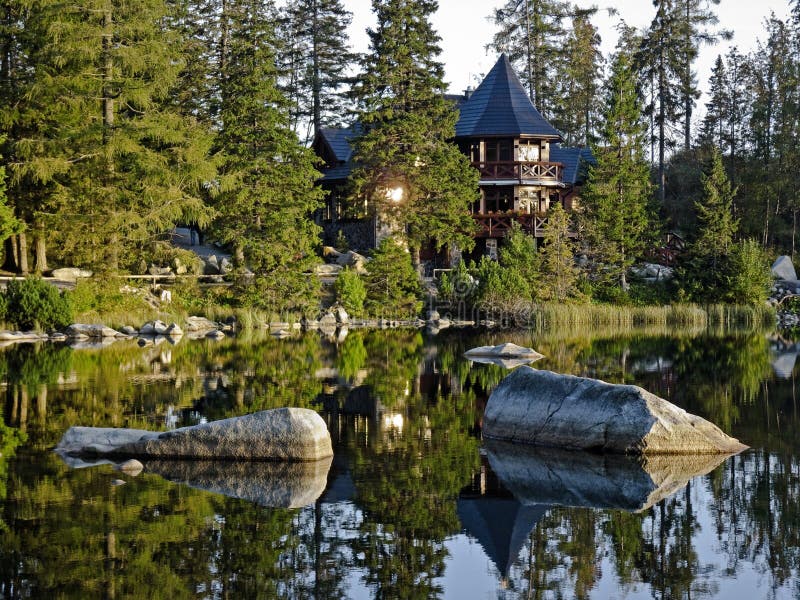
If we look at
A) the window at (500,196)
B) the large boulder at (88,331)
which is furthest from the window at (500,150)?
the large boulder at (88,331)

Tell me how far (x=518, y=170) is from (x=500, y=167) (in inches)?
36.6

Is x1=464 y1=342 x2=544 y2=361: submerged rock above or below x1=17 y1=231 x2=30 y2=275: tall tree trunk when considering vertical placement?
below

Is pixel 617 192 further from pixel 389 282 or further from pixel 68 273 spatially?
pixel 68 273

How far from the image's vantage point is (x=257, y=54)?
3781 centimetres

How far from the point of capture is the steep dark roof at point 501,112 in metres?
48.4

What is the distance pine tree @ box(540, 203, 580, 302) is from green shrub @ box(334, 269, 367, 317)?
25.0 feet

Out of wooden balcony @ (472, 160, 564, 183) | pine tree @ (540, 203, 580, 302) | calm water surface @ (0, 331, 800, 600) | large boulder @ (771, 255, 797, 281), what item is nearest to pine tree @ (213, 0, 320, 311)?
pine tree @ (540, 203, 580, 302)

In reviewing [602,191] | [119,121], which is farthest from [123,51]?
[602,191]

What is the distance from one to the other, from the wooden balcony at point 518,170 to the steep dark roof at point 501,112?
1.56m

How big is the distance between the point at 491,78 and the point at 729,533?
43819 mm

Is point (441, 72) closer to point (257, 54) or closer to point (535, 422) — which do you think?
point (257, 54)

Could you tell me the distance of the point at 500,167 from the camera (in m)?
47.9

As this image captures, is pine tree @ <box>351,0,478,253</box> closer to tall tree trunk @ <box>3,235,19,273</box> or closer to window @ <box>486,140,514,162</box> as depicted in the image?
window @ <box>486,140,514,162</box>

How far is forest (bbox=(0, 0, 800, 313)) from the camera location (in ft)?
116
